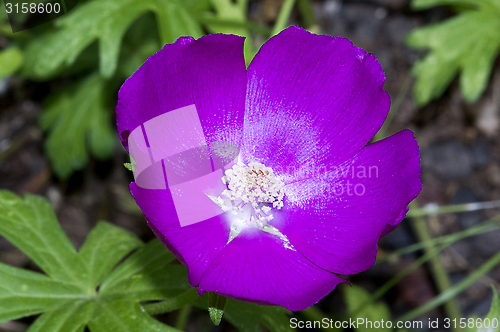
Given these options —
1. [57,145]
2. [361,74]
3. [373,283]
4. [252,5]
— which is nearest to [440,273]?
[373,283]

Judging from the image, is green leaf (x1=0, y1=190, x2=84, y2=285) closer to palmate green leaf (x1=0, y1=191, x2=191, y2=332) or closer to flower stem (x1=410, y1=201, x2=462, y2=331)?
palmate green leaf (x1=0, y1=191, x2=191, y2=332)

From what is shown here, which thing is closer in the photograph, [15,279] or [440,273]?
[15,279]

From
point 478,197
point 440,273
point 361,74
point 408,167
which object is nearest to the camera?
point 408,167

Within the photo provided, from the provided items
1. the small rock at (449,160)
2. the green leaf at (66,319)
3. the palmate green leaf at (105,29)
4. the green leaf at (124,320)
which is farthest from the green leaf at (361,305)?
the palmate green leaf at (105,29)

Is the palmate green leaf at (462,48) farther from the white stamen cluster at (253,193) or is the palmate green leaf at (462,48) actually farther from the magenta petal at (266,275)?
the magenta petal at (266,275)

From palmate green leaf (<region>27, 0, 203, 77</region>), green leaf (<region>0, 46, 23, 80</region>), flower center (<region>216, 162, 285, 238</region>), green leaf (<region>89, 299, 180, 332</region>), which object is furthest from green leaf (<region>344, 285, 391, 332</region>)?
green leaf (<region>0, 46, 23, 80</region>)

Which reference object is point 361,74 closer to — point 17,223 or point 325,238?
point 325,238

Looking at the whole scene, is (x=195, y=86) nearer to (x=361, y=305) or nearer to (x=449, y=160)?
(x=361, y=305)
